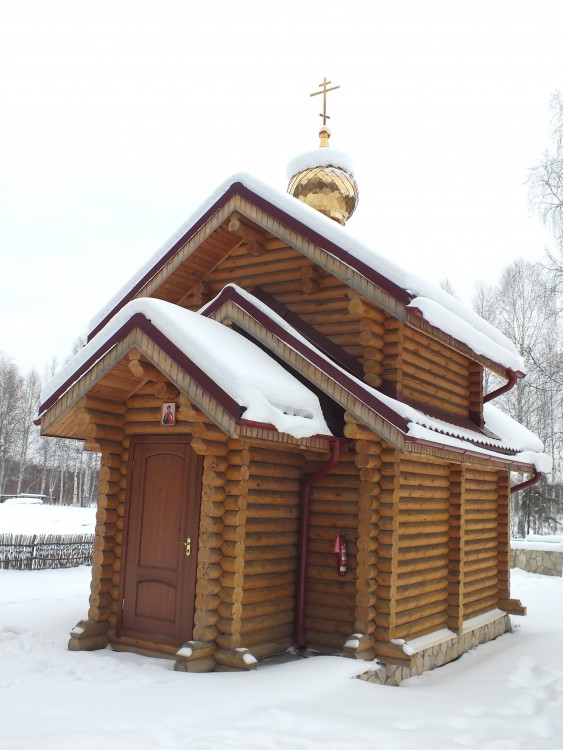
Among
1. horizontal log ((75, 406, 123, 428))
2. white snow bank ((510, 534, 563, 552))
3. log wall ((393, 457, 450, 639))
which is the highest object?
horizontal log ((75, 406, 123, 428))

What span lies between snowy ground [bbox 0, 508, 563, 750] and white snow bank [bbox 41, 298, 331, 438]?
86.0 inches

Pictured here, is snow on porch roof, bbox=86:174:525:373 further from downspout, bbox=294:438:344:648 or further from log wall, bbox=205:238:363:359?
downspout, bbox=294:438:344:648

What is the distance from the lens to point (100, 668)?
20.5 ft

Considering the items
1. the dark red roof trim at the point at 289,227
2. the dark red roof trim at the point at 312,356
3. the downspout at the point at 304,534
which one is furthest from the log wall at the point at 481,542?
the dark red roof trim at the point at 289,227

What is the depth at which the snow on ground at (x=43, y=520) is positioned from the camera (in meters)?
20.9

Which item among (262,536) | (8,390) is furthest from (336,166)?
(8,390)

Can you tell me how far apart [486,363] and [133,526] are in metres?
5.16

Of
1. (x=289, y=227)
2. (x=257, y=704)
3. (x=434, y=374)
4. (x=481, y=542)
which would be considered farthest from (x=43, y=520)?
(x=257, y=704)

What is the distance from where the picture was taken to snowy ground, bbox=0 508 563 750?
443 cm

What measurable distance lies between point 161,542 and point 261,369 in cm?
207

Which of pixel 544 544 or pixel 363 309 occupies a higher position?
pixel 363 309

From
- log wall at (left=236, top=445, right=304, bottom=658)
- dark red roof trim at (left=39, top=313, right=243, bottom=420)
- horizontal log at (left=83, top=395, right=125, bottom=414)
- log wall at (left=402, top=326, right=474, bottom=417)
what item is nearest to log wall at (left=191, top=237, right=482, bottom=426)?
log wall at (left=402, top=326, right=474, bottom=417)

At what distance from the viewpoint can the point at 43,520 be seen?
2322cm

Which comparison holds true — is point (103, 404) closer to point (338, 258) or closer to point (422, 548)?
point (338, 258)
